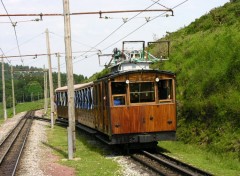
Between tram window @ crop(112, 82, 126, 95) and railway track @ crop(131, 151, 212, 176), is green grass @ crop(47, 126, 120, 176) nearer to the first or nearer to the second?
railway track @ crop(131, 151, 212, 176)

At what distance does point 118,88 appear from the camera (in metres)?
16.1

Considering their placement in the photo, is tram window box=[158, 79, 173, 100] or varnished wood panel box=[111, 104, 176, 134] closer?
varnished wood panel box=[111, 104, 176, 134]

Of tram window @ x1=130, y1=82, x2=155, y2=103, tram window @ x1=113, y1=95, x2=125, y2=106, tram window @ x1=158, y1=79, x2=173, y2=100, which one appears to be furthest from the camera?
tram window @ x1=158, y1=79, x2=173, y2=100

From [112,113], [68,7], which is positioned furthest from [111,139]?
[68,7]

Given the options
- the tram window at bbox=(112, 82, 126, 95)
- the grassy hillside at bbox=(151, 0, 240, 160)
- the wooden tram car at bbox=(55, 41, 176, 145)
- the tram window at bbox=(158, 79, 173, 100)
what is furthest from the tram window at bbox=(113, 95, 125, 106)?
the grassy hillside at bbox=(151, 0, 240, 160)

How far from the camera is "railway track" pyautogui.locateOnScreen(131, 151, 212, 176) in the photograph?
1164 cm

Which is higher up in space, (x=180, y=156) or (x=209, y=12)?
(x=209, y=12)

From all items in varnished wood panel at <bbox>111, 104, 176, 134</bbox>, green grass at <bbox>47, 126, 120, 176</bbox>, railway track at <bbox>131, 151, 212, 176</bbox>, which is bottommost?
green grass at <bbox>47, 126, 120, 176</bbox>

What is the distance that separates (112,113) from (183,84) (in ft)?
22.5

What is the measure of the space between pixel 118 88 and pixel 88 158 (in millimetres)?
2895

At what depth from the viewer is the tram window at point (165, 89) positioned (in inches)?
640

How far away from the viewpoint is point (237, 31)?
21484 mm

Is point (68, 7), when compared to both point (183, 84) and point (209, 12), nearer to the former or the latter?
point (183, 84)

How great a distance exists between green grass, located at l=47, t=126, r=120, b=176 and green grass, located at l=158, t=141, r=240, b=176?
2.50 m
